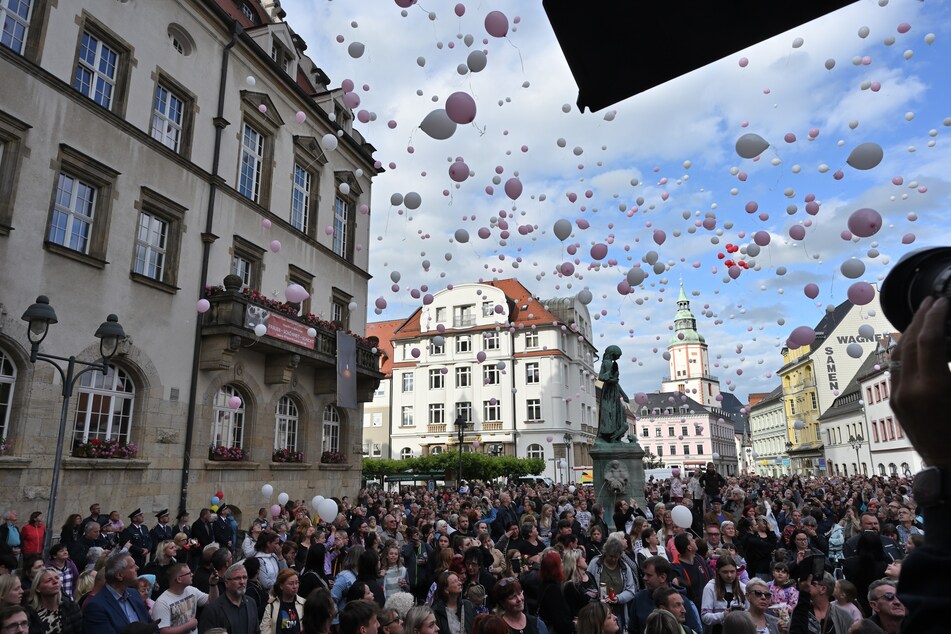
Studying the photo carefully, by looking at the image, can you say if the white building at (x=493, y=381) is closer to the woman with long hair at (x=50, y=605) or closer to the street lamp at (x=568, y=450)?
the street lamp at (x=568, y=450)

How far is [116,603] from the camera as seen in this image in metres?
5.72

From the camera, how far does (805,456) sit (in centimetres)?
7581

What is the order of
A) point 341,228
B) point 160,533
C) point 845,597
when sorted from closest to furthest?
point 845,597
point 160,533
point 341,228

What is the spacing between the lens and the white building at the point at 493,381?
52750 millimetres

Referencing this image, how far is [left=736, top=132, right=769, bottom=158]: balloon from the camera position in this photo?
898cm

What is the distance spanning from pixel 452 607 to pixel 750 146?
7259mm

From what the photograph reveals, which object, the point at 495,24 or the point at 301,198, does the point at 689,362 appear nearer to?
the point at 301,198

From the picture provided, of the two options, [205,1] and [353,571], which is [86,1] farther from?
[353,571]

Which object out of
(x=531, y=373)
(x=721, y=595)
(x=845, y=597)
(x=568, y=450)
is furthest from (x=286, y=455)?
(x=568, y=450)

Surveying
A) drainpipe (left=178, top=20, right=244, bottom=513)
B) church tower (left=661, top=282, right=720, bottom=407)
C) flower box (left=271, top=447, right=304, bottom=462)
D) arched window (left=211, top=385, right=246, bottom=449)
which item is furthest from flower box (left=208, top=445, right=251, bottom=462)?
church tower (left=661, top=282, right=720, bottom=407)

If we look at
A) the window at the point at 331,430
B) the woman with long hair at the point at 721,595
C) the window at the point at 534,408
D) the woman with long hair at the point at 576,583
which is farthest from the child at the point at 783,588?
the window at the point at 534,408

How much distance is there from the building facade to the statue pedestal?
9131 millimetres

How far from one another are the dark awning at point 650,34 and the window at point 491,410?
2073 inches

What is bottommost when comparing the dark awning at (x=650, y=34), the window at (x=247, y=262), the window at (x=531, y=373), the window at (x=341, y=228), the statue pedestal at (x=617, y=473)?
the statue pedestal at (x=617, y=473)
